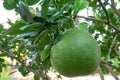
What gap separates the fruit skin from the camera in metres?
0.85

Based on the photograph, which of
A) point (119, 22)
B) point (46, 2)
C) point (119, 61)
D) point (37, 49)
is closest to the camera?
point (46, 2)

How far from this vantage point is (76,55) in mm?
850

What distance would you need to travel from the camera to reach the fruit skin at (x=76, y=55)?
85 cm

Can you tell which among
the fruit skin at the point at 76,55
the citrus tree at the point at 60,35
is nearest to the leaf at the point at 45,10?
the citrus tree at the point at 60,35

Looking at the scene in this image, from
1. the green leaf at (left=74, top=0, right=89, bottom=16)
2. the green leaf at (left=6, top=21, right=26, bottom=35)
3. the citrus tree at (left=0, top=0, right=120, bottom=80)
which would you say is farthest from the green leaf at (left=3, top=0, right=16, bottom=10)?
the green leaf at (left=74, top=0, right=89, bottom=16)

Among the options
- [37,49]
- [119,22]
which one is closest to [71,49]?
[37,49]

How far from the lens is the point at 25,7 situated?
934mm

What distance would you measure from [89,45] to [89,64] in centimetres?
5

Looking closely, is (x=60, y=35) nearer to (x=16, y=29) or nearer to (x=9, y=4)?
(x=16, y=29)

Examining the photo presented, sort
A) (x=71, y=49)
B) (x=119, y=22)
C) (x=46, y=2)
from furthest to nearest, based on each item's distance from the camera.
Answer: (x=119, y=22)
(x=46, y=2)
(x=71, y=49)

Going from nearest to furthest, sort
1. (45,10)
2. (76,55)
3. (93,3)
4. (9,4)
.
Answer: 1. (76,55)
2. (45,10)
3. (9,4)
4. (93,3)

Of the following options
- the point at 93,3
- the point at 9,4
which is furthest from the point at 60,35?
the point at 93,3

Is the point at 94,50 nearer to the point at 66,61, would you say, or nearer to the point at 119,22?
the point at 66,61

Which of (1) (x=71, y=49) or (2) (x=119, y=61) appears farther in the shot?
(2) (x=119, y=61)
